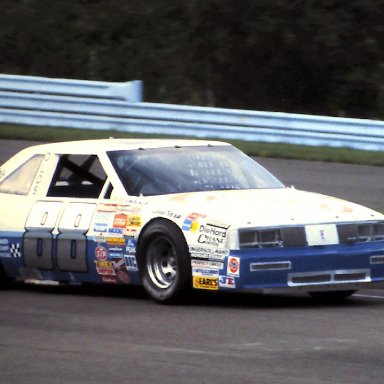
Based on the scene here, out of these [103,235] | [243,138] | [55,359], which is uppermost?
[243,138]

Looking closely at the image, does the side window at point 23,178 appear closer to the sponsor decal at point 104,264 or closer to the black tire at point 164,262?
the sponsor decal at point 104,264

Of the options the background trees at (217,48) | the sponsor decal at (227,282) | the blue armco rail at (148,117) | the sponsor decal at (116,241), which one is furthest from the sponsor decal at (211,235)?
the background trees at (217,48)

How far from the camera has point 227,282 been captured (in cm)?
998

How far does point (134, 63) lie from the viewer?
3027cm

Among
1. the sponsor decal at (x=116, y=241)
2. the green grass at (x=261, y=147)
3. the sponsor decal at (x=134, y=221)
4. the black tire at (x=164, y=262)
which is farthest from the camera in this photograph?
the green grass at (x=261, y=147)

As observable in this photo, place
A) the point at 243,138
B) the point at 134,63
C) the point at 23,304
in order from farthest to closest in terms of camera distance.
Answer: the point at 134,63 < the point at 243,138 < the point at 23,304

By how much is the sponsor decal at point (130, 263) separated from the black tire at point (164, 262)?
63 mm

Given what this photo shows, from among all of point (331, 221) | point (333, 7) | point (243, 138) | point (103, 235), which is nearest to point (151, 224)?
point (103, 235)

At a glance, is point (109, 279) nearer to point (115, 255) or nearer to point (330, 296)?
point (115, 255)

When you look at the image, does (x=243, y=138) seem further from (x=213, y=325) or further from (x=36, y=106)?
(x=213, y=325)

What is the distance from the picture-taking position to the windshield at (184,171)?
11.0 meters

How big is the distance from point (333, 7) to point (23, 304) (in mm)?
18441

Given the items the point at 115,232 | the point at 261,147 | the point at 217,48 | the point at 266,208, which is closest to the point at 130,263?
the point at 115,232

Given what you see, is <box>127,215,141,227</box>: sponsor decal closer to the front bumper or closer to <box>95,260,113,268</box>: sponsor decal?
<box>95,260,113,268</box>: sponsor decal
